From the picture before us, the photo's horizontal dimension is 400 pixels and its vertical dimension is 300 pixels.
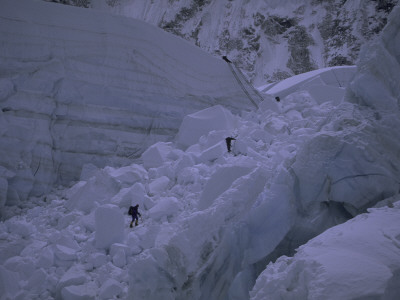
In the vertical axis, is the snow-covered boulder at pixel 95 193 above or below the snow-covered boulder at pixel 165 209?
below

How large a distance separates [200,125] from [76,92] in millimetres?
2920

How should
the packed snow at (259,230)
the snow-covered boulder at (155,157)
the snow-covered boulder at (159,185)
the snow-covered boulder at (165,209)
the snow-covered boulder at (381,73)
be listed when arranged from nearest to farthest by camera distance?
the packed snow at (259,230)
the snow-covered boulder at (381,73)
the snow-covered boulder at (165,209)
the snow-covered boulder at (159,185)
the snow-covered boulder at (155,157)

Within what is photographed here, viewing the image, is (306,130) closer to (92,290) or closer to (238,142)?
(238,142)

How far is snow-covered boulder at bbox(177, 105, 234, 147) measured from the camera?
287 inches

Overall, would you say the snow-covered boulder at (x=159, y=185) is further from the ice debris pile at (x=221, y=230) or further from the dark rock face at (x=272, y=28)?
the dark rock face at (x=272, y=28)

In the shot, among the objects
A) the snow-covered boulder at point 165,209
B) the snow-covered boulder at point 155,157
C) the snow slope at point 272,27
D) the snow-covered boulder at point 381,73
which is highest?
the snow slope at point 272,27

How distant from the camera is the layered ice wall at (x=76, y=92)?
676 centimetres

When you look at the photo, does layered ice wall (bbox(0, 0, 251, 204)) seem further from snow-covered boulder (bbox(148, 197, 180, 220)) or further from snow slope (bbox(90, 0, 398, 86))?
snow slope (bbox(90, 0, 398, 86))

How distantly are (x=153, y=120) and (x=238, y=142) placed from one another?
9.62ft

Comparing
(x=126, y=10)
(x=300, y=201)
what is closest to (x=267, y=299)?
(x=300, y=201)

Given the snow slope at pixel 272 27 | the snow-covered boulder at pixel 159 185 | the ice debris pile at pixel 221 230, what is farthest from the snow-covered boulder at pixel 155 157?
the snow slope at pixel 272 27

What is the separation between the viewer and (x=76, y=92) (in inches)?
289

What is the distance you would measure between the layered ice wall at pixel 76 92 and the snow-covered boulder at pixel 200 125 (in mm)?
Result: 903

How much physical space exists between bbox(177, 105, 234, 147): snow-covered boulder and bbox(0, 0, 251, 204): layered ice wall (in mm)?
903
